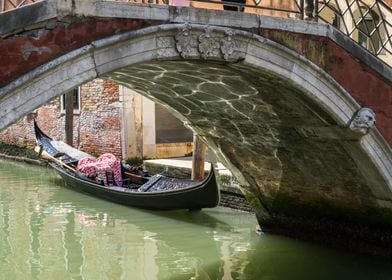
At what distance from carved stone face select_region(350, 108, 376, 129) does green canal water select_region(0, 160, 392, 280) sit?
1.04 meters

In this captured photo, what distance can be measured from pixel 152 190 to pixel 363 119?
2845 millimetres

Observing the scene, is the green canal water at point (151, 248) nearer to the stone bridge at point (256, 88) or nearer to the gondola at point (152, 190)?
the gondola at point (152, 190)

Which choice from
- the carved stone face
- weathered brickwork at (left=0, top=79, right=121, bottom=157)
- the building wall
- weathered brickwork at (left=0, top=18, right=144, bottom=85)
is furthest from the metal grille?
weathered brickwork at (left=0, top=79, right=121, bottom=157)

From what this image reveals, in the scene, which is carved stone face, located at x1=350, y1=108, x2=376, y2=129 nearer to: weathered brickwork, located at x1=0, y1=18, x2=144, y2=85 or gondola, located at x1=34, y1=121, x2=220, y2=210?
weathered brickwork, located at x1=0, y1=18, x2=144, y2=85

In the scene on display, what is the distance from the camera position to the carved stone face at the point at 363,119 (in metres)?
3.55

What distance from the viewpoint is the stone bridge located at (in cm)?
244

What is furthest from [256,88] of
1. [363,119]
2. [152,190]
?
[152,190]

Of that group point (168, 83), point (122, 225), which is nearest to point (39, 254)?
point (122, 225)

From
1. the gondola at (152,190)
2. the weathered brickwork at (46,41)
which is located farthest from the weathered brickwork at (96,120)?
the weathered brickwork at (46,41)

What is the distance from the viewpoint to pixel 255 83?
3.48 meters

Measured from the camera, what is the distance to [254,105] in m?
→ 3.88

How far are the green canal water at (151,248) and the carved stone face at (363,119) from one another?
1037mm

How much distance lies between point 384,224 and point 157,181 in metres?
2.47

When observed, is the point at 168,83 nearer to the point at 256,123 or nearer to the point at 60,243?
the point at 256,123
